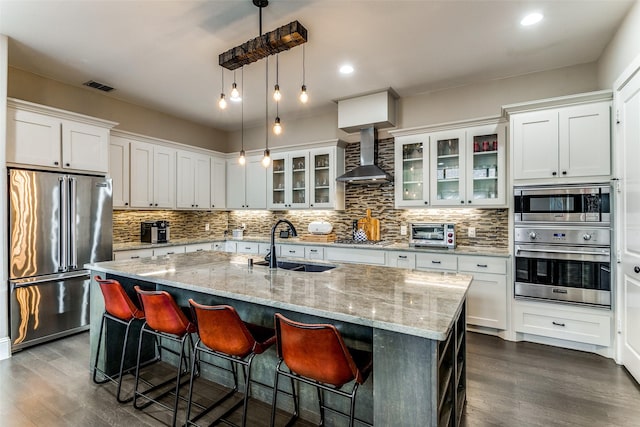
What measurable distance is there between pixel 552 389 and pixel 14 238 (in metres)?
4.98

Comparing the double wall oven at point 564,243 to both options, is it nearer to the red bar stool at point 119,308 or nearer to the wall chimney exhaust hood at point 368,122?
the wall chimney exhaust hood at point 368,122

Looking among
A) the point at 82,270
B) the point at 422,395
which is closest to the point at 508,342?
the point at 422,395

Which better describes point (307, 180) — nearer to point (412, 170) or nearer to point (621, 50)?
point (412, 170)

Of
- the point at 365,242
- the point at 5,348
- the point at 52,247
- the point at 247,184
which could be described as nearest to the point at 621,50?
the point at 365,242

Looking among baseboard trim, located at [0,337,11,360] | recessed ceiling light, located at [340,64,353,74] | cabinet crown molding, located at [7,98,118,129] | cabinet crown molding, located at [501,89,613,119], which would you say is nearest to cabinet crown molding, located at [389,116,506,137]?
cabinet crown molding, located at [501,89,613,119]

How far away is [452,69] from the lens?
3.73 metres

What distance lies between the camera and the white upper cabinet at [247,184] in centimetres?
573

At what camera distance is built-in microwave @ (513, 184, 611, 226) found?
3.05m

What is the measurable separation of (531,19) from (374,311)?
2896 millimetres

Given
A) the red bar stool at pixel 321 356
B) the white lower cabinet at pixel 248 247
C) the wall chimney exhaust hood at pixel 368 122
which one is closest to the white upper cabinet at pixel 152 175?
the white lower cabinet at pixel 248 247

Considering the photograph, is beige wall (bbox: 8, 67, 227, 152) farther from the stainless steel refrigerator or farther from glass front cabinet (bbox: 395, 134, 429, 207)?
glass front cabinet (bbox: 395, 134, 429, 207)

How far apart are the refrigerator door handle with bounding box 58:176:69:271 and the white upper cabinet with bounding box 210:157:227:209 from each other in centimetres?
247

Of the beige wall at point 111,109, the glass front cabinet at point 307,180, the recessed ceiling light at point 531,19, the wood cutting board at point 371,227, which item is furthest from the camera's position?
the glass front cabinet at point 307,180

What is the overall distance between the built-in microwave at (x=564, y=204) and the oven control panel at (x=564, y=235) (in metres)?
0.09
